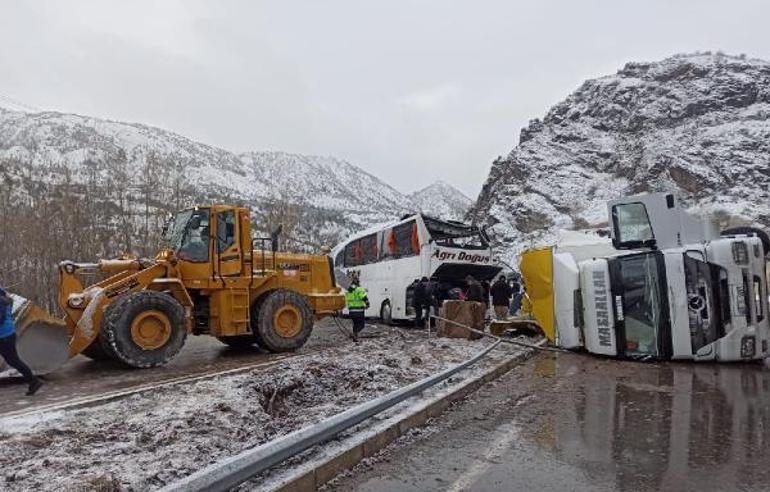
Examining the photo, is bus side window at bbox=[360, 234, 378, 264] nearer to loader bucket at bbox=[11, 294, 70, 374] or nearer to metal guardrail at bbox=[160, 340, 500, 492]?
loader bucket at bbox=[11, 294, 70, 374]

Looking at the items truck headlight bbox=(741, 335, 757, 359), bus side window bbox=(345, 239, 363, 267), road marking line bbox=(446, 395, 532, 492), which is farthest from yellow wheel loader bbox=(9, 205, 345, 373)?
bus side window bbox=(345, 239, 363, 267)

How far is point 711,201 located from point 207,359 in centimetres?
6535

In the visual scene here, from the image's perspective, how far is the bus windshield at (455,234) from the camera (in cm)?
1896

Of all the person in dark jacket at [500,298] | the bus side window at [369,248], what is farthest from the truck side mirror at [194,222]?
the bus side window at [369,248]

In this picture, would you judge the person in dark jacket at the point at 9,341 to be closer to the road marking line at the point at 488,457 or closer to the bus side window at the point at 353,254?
the road marking line at the point at 488,457

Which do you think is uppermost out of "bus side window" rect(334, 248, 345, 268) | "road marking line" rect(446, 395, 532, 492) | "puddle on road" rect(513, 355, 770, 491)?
"bus side window" rect(334, 248, 345, 268)

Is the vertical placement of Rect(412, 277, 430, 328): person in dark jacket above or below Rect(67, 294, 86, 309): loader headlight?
below

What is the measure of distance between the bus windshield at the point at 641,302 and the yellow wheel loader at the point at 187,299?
235 inches

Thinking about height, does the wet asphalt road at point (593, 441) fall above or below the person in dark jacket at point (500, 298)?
below

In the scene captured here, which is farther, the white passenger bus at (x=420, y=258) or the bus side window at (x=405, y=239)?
the bus side window at (x=405, y=239)

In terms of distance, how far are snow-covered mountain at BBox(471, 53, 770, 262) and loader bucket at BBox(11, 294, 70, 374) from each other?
177 feet

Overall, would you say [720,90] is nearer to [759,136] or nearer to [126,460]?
[759,136]

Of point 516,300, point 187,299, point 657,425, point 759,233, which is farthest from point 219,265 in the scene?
point 516,300

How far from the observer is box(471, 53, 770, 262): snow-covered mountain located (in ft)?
221
